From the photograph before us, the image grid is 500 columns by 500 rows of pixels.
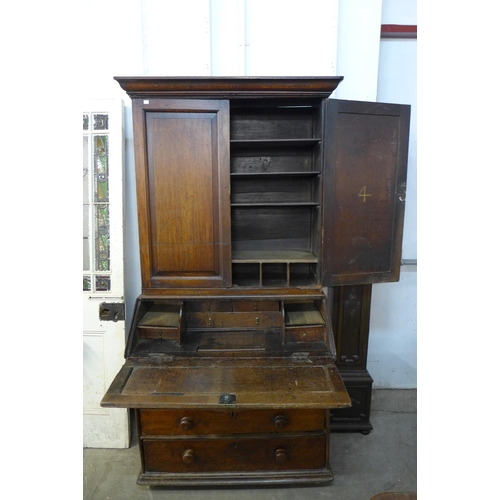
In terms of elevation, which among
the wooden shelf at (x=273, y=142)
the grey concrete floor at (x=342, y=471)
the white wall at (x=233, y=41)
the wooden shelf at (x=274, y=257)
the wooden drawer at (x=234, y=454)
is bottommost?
the grey concrete floor at (x=342, y=471)

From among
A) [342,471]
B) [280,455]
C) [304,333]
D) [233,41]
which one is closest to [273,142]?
[233,41]

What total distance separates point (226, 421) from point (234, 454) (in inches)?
7.6

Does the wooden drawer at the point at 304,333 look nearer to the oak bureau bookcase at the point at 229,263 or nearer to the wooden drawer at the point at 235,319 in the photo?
the oak bureau bookcase at the point at 229,263

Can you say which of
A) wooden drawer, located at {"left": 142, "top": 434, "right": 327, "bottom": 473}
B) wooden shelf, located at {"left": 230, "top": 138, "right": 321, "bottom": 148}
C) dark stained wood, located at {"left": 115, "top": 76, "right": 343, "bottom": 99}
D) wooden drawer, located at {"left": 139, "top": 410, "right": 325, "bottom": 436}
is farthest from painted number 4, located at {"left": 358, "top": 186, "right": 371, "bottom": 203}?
wooden drawer, located at {"left": 142, "top": 434, "right": 327, "bottom": 473}

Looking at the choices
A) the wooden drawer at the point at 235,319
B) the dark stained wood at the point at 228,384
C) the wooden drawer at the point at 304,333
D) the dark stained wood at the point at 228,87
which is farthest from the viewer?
the wooden drawer at the point at 235,319

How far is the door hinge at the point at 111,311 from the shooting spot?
1870 mm

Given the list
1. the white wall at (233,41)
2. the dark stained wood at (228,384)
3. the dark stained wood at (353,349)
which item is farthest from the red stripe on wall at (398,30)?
the dark stained wood at (228,384)

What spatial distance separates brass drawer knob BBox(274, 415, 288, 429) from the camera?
145 centimetres

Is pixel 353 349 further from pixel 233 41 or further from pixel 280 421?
pixel 233 41

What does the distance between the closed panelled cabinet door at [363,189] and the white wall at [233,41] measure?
56 centimetres

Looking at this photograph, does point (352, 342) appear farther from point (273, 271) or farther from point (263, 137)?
point (263, 137)

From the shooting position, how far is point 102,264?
1874 millimetres

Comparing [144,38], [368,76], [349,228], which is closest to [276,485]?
[349,228]

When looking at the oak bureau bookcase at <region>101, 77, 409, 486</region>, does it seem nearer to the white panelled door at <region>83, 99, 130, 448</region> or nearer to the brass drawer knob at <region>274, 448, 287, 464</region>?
the brass drawer knob at <region>274, 448, 287, 464</region>
